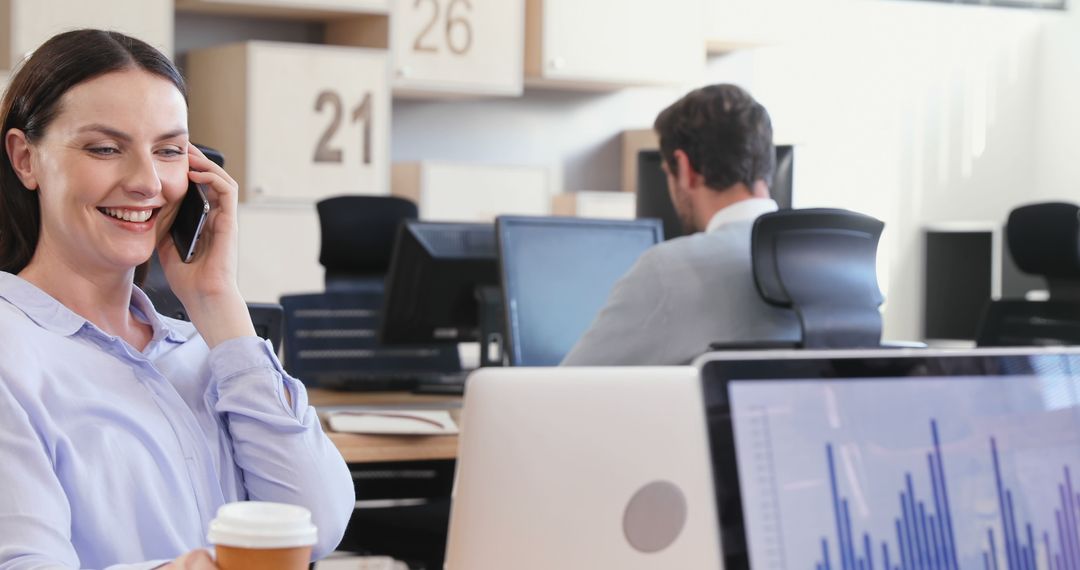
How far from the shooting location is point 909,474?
0.91m

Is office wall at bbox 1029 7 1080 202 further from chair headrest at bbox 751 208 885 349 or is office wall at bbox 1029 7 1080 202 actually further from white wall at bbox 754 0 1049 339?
chair headrest at bbox 751 208 885 349

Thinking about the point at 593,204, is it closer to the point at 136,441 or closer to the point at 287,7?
the point at 287,7

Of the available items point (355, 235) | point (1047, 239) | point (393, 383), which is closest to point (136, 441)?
point (393, 383)

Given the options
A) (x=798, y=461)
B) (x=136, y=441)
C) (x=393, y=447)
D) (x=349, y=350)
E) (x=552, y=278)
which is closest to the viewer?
(x=798, y=461)

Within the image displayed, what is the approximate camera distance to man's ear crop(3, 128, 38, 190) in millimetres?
1451

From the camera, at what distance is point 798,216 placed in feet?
8.52

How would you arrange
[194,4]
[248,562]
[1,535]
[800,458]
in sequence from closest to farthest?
[248,562] < [800,458] < [1,535] < [194,4]

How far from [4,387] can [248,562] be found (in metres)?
0.62

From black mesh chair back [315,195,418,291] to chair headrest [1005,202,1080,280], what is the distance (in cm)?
192

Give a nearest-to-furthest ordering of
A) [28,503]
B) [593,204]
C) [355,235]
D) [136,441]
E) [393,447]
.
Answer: [28,503]
[136,441]
[393,447]
[355,235]
[593,204]

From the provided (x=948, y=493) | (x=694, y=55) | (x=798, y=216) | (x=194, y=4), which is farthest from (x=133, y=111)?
(x=694, y=55)

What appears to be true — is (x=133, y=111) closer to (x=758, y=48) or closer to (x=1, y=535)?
(x=1, y=535)

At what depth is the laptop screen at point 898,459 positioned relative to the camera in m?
0.84

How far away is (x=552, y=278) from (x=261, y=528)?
2.19 metres
